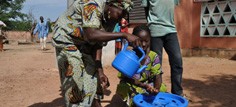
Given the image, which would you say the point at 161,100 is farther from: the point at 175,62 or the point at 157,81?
the point at 175,62

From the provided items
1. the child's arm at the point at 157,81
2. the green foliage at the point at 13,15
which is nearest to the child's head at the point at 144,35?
the child's arm at the point at 157,81

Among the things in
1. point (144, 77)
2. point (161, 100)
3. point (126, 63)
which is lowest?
point (161, 100)

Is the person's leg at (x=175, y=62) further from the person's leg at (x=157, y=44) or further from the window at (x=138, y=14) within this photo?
the window at (x=138, y=14)

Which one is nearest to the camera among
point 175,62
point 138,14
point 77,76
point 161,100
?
point 77,76

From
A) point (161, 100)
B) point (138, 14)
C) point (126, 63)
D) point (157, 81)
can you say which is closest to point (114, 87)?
point (157, 81)

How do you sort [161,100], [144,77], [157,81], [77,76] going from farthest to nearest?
[144,77] → [157,81] → [161,100] → [77,76]

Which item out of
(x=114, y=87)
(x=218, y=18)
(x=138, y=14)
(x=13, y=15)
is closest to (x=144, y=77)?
(x=114, y=87)

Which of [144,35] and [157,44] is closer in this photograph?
[144,35]

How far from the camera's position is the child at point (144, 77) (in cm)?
323

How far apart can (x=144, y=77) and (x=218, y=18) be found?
18.3 feet

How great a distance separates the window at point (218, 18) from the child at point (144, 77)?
5198 mm

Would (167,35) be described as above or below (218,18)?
below

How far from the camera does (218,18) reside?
27.0 ft

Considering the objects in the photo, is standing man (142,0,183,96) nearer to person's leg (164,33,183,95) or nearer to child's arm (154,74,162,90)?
person's leg (164,33,183,95)
